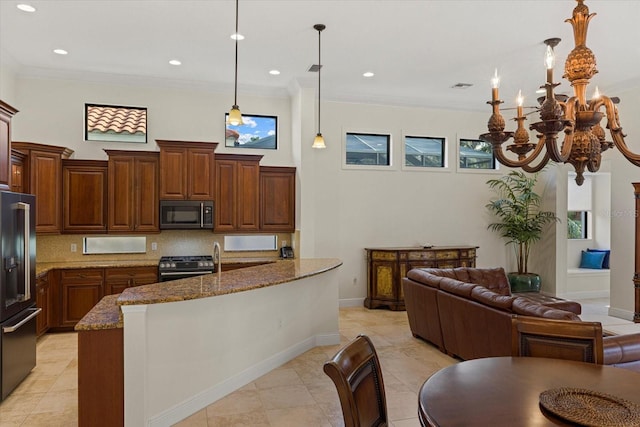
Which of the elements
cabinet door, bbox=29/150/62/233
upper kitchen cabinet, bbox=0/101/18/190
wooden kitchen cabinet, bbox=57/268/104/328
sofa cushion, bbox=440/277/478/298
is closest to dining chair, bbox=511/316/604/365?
sofa cushion, bbox=440/277/478/298

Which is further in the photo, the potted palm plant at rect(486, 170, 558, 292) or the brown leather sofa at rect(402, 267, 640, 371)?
the potted palm plant at rect(486, 170, 558, 292)

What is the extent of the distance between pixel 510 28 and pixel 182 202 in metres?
4.76

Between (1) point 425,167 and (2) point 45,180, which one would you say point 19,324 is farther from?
(1) point 425,167

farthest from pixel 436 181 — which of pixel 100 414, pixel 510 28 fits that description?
pixel 100 414

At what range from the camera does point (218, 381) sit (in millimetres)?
3660

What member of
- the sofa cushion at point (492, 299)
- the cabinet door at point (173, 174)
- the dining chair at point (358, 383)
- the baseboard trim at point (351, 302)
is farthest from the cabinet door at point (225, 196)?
the dining chair at point (358, 383)

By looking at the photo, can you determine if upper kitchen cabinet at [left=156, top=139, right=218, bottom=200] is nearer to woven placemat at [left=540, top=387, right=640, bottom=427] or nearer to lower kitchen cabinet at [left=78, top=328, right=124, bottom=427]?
lower kitchen cabinet at [left=78, top=328, right=124, bottom=427]

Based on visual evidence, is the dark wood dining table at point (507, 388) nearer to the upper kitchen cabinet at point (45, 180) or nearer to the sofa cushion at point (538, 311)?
the sofa cushion at point (538, 311)

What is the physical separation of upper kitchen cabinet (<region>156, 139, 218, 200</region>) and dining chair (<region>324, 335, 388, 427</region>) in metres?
4.91

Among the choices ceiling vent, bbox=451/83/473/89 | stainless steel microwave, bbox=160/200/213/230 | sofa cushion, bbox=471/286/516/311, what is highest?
ceiling vent, bbox=451/83/473/89

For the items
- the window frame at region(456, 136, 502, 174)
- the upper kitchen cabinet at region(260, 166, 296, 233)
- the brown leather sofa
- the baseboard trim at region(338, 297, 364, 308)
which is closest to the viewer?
the brown leather sofa

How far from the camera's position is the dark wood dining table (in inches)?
62.3

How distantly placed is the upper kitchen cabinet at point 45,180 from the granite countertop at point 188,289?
264 centimetres

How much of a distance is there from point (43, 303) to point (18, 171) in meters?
1.68
